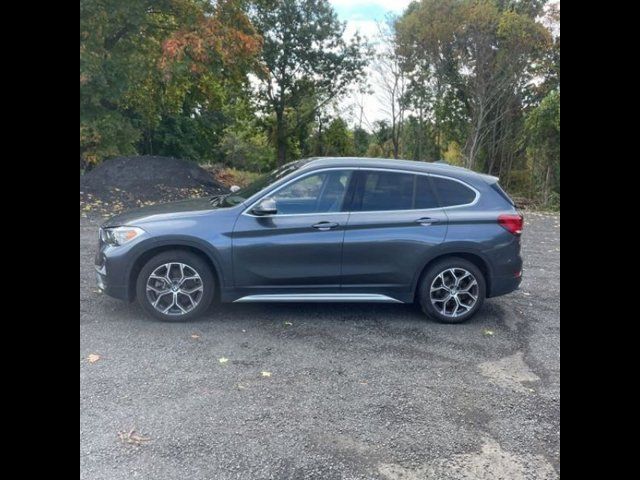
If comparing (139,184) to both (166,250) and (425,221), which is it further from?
(425,221)

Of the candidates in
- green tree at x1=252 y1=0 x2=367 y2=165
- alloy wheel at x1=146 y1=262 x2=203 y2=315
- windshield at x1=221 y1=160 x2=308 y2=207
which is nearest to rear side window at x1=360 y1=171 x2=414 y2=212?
windshield at x1=221 y1=160 x2=308 y2=207

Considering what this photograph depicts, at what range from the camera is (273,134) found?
76.1 ft

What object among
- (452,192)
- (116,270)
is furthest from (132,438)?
(452,192)

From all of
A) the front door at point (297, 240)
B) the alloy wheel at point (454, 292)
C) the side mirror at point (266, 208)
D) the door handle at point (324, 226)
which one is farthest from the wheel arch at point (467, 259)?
the side mirror at point (266, 208)

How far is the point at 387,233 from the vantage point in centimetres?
530

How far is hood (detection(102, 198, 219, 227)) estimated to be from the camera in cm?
516

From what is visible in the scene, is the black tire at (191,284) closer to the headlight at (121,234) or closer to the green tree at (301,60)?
the headlight at (121,234)

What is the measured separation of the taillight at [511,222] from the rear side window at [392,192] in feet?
2.39

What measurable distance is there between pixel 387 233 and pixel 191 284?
206cm

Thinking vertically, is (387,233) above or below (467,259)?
above

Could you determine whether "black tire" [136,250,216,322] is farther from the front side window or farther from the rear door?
the rear door

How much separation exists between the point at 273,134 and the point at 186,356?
19.7 metres
